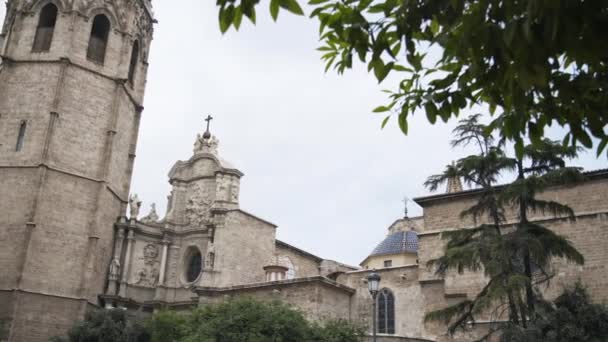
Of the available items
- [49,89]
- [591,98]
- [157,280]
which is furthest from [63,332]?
[591,98]

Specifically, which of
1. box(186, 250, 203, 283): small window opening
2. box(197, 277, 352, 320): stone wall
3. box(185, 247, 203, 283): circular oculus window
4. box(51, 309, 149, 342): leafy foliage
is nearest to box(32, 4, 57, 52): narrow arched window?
box(185, 247, 203, 283): circular oculus window

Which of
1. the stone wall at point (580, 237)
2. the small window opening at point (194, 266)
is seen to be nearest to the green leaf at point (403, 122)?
the stone wall at point (580, 237)

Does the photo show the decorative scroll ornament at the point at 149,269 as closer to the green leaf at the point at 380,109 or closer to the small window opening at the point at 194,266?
the small window opening at the point at 194,266

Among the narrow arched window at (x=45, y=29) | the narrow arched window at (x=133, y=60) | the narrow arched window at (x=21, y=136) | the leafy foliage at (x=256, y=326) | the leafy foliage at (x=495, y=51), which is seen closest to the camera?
the leafy foliage at (x=495, y=51)

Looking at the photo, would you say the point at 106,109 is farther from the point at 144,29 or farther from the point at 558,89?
the point at 558,89

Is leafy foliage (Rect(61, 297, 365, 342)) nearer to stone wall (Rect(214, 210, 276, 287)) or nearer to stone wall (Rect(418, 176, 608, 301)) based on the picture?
stone wall (Rect(418, 176, 608, 301))

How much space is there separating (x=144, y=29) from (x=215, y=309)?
19.4 m

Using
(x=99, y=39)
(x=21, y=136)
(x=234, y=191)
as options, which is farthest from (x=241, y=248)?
(x=99, y=39)

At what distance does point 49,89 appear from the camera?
2877 centimetres

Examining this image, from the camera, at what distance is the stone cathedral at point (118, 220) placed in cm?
2428

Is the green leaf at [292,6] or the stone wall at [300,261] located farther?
the stone wall at [300,261]

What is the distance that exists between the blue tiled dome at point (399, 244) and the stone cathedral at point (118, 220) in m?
4.80

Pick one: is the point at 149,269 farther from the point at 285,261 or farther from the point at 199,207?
the point at 285,261

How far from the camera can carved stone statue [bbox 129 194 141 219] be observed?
101ft
